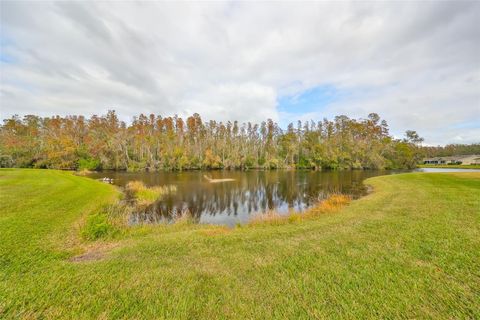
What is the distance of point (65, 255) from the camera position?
6062 mm

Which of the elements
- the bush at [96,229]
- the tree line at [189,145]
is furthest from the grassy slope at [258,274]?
the tree line at [189,145]

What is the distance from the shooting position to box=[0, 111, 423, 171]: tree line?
54656 mm

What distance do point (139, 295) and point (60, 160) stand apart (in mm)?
66270

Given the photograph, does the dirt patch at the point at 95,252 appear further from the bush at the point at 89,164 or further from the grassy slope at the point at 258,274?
the bush at the point at 89,164

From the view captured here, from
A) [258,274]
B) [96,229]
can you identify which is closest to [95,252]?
[96,229]

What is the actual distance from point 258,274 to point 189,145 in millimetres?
67561

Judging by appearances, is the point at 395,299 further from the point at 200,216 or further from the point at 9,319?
the point at 200,216

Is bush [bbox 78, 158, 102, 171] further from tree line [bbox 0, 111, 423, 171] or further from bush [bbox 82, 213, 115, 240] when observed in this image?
bush [bbox 82, 213, 115, 240]

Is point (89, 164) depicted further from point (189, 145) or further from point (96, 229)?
point (96, 229)

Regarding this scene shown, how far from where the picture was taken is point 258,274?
15.6ft

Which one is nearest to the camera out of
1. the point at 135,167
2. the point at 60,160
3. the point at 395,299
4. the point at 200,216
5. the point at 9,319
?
the point at 9,319

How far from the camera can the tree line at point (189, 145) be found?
54.7m

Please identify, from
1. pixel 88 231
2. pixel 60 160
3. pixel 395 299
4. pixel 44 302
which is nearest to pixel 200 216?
pixel 88 231

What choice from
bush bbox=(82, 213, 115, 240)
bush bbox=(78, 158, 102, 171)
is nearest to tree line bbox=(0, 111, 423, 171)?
bush bbox=(78, 158, 102, 171)
